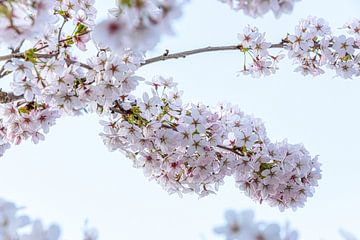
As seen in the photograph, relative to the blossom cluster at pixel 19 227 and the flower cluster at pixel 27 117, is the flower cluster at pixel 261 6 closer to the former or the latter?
the blossom cluster at pixel 19 227

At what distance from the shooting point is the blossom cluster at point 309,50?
3406 mm

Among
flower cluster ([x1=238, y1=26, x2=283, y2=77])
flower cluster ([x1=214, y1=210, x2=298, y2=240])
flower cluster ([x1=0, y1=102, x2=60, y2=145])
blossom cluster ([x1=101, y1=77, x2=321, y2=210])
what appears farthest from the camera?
flower cluster ([x1=238, y1=26, x2=283, y2=77])

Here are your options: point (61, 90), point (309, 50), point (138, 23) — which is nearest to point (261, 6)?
point (138, 23)

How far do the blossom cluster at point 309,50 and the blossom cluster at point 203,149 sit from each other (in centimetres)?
43

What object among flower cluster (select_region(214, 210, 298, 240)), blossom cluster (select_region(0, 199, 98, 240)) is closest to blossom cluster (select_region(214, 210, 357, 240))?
flower cluster (select_region(214, 210, 298, 240))

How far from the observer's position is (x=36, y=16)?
75.0 inches

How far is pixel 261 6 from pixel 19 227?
983 mm

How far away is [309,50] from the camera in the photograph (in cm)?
346

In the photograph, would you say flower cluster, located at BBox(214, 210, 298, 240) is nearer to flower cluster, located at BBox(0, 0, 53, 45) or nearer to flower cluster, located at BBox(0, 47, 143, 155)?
flower cluster, located at BBox(0, 0, 53, 45)

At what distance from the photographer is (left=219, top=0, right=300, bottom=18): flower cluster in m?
1.77

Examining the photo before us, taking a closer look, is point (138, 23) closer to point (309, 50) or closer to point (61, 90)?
point (61, 90)

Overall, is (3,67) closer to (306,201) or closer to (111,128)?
(111,128)

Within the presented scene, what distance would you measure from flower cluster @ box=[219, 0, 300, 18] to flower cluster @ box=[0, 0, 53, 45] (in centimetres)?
62

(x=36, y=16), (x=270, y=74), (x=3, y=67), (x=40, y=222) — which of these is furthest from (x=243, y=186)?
(x=40, y=222)
